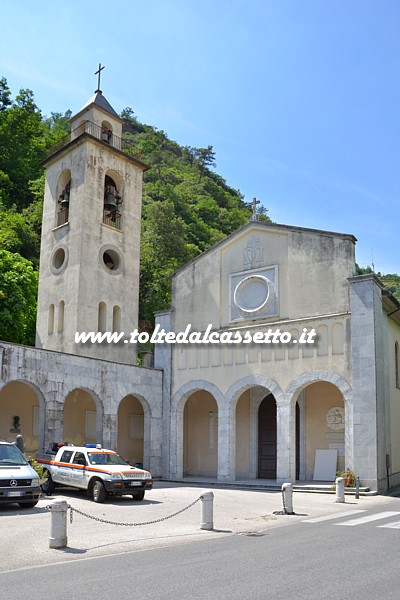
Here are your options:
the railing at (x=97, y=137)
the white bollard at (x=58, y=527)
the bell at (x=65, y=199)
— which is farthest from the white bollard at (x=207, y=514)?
Result: the railing at (x=97, y=137)

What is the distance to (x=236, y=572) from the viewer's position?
8.12 meters

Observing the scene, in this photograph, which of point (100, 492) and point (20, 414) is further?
point (20, 414)

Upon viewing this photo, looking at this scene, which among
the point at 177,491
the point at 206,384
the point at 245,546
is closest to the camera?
the point at 245,546

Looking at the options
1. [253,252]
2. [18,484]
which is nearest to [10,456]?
[18,484]

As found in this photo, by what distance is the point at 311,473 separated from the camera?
23812 millimetres

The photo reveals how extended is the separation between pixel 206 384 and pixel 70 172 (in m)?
12.7

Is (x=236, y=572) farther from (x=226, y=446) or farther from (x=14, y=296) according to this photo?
(x=14, y=296)

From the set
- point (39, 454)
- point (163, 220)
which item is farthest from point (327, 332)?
point (163, 220)

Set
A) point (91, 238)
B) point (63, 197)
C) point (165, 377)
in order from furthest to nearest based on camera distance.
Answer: point (63, 197), point (91, 238), point (165, 377)

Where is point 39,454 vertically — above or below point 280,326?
below

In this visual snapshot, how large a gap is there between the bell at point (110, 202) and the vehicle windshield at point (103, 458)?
51.8 ft

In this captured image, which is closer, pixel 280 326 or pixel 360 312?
pixel 360 312

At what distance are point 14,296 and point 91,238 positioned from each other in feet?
20.9

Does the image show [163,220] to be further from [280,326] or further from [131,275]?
[280,326]
